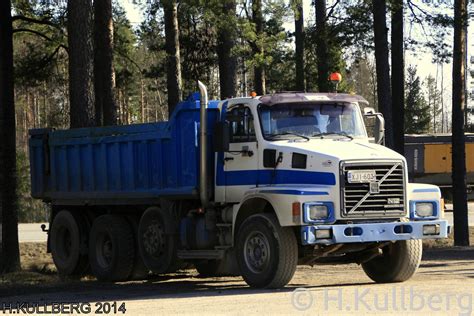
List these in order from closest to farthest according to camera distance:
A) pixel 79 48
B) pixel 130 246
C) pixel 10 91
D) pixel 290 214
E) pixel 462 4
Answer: pixel 290 214
pixel 130 246
pixel 79 48
pixel 10 91
pixel 462 4

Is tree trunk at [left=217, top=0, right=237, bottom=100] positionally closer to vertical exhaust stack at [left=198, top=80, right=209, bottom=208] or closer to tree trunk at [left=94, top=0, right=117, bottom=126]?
tree trunk at [left=94, top=0, right=117, bottom=126]

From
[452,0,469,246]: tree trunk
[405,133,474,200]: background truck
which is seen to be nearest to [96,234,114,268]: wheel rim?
[452,0,469,246]: tree trunk

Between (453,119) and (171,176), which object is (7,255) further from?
(453,119)

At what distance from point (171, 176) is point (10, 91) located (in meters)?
7.60

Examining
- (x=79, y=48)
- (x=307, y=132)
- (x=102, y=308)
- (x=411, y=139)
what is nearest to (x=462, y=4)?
(x=79, y=48)

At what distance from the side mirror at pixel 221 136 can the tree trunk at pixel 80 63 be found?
20.8 feet

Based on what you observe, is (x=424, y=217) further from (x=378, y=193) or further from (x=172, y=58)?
(x=172, y=58)

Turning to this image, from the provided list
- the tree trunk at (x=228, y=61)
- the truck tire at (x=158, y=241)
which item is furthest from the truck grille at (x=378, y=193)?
the tree trunk at (x=228, y=61)

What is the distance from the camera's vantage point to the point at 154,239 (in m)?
17.2

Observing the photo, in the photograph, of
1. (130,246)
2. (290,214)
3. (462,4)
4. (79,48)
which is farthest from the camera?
(462,4)

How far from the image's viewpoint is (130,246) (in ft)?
58.6

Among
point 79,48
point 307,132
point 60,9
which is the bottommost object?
point 307,132

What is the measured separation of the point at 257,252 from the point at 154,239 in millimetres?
3029

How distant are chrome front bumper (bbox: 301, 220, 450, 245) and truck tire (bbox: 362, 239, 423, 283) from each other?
0.57m
